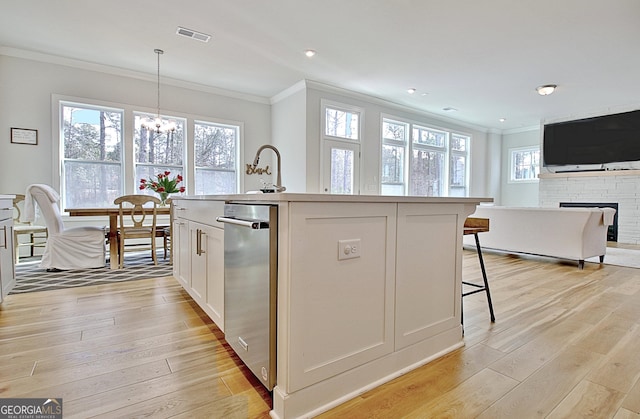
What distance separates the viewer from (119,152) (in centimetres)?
523

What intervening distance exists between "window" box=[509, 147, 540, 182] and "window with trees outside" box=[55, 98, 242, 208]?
812 centimetres

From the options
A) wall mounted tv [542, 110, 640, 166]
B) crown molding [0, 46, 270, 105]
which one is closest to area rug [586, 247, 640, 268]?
wall mounted tv [542, 110, 640, 166]

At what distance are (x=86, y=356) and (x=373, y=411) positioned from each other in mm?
1576

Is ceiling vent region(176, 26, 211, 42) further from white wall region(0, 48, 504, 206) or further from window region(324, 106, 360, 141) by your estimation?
window region(324, 106, 360, 141)

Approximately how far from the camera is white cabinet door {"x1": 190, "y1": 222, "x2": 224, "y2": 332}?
1.92 metres

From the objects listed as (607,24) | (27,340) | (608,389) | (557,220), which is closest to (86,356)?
(27,340)

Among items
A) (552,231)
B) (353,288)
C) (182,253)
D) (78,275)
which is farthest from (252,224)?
(552,231)

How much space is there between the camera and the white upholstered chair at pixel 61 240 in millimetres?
3512

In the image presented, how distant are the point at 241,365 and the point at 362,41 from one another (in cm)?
396

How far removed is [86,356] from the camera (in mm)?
1799

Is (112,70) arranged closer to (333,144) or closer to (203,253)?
(333,144)

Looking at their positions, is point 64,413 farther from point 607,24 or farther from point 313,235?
point 607,24

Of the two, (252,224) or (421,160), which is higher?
(421,160)

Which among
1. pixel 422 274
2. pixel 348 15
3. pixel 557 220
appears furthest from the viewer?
pixel 557 220
